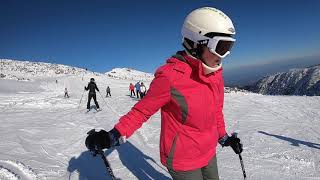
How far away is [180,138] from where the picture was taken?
3.16m

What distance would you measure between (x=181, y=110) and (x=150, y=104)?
0.27 meters

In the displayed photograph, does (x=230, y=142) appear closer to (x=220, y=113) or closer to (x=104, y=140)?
(x=220, y=113)

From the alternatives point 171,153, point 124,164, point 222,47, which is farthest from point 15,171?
point 222,47

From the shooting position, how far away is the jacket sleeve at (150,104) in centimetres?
303

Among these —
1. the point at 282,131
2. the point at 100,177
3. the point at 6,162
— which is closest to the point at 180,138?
the point at 100,177

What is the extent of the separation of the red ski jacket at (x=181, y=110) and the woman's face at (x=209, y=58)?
0.08m

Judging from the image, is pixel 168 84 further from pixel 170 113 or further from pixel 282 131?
pixel 282 131

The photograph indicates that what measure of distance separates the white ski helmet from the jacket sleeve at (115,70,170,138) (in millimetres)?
396

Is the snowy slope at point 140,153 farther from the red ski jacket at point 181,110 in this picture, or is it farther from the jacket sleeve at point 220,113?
the red ski jacket at point 181,110

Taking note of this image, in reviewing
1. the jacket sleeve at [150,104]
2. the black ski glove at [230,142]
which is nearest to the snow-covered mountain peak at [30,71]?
the black ski glove at [230,142]

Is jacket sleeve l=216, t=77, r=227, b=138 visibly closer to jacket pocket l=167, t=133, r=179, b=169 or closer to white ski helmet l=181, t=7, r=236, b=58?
white ski helmet l=181, t=7, r=236, b=58

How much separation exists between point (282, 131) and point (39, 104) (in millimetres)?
15930

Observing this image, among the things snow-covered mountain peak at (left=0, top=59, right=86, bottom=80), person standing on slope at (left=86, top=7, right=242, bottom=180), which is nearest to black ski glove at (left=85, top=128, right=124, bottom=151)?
person standing on slope at (left=86, top=7, right=242, bottom=180)

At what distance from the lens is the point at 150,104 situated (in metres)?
3.11
